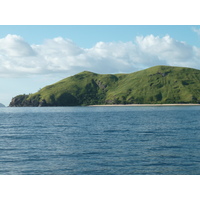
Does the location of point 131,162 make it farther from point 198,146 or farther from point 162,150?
point 198,146

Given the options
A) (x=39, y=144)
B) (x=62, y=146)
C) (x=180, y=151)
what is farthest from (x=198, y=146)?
(x=39, y=144)

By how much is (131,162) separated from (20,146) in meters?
22.0

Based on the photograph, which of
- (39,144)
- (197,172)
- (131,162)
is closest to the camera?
(197,172)

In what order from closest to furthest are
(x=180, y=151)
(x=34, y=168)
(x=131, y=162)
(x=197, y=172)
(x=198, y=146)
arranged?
(x=197, y=172)
(x=34, y=168)
(x=131, y=162)
(x=180, y=151)
(x=198, y=146)

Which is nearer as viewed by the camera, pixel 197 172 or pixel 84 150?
pixel 197 172

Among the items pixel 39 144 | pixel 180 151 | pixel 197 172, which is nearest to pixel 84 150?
pixel 39 144

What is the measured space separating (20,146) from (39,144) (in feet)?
10.7

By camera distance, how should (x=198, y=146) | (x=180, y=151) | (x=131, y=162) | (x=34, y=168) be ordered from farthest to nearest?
(x=198, y=146) < (x=180, y=151) < (x=131, y=162) < (x=34, y=168)

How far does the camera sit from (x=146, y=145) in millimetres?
47219

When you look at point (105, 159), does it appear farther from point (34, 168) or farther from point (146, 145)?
point (146, 145)

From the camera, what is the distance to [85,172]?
29953 mm

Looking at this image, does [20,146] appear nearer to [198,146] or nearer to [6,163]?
[6,163]

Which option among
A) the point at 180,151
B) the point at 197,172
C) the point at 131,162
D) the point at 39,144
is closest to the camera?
the point at 197,172

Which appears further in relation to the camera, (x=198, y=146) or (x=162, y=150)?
(x=198, y=146)
